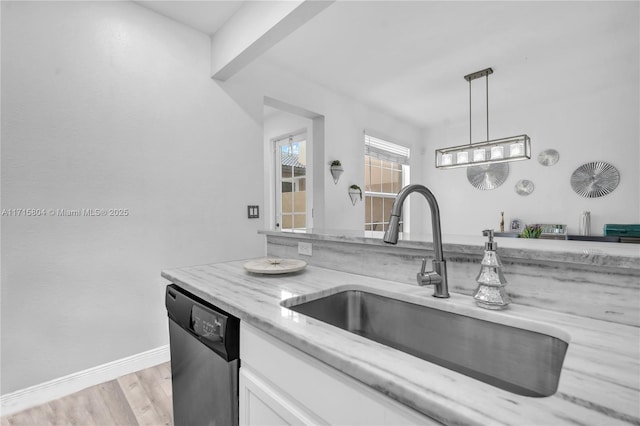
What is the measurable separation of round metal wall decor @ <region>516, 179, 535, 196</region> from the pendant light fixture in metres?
1.72

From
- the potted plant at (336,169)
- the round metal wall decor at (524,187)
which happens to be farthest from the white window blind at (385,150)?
the round metal wall decor at (524,187)

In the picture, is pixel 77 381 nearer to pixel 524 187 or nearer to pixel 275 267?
pixel 275 267

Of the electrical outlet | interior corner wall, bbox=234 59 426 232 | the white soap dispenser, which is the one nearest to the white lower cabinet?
the white soap dispenser

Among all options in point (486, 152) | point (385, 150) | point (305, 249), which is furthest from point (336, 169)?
point (305, 249)

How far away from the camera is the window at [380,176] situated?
427 centimetres

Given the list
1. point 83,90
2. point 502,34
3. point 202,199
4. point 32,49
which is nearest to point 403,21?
point 502,34

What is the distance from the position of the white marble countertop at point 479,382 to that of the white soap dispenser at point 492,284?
3cm

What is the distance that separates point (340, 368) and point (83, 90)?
2.23 metres

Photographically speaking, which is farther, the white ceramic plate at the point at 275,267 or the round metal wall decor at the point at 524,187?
the round metal wall decor at the point at 524,187

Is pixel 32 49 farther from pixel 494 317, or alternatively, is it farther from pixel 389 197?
pixel 389 197

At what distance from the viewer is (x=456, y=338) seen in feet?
2.82

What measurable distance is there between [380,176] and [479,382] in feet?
13.7

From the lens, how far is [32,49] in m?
1.71

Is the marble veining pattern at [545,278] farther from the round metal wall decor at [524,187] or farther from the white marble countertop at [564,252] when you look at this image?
the round metal wall decor at [524,187]
